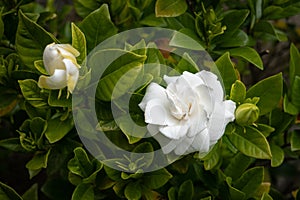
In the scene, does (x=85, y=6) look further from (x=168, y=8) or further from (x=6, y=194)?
(x=6, y=194)

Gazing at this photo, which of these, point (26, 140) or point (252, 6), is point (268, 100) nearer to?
point (252, 6)

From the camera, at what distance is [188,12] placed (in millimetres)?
1200

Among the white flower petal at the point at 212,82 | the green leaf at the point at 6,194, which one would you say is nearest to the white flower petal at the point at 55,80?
the white flower petal at the point at 212,82

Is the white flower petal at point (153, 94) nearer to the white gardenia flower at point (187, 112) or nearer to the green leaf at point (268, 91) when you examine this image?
the white gardenia flower at point (187, 112)

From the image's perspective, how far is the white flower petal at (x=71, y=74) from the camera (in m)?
0.81

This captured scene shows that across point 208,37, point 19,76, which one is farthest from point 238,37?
point 19,76

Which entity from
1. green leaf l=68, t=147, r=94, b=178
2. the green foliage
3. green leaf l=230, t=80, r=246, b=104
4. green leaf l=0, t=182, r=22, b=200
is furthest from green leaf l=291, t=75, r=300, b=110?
green leaf l=0, t=182, r=22, b=200

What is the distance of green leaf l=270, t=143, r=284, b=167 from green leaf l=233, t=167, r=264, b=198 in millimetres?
42

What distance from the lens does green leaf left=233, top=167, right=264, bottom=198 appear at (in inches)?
42.8

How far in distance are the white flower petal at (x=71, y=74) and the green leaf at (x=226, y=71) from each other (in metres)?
0.30

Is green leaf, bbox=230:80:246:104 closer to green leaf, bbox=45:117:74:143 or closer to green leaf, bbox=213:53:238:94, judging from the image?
green leaf, bbox=213:53:238:94

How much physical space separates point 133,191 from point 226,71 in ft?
0.95

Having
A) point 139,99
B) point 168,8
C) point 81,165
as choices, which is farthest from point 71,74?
point 168,8

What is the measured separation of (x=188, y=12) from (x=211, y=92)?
425 mm
